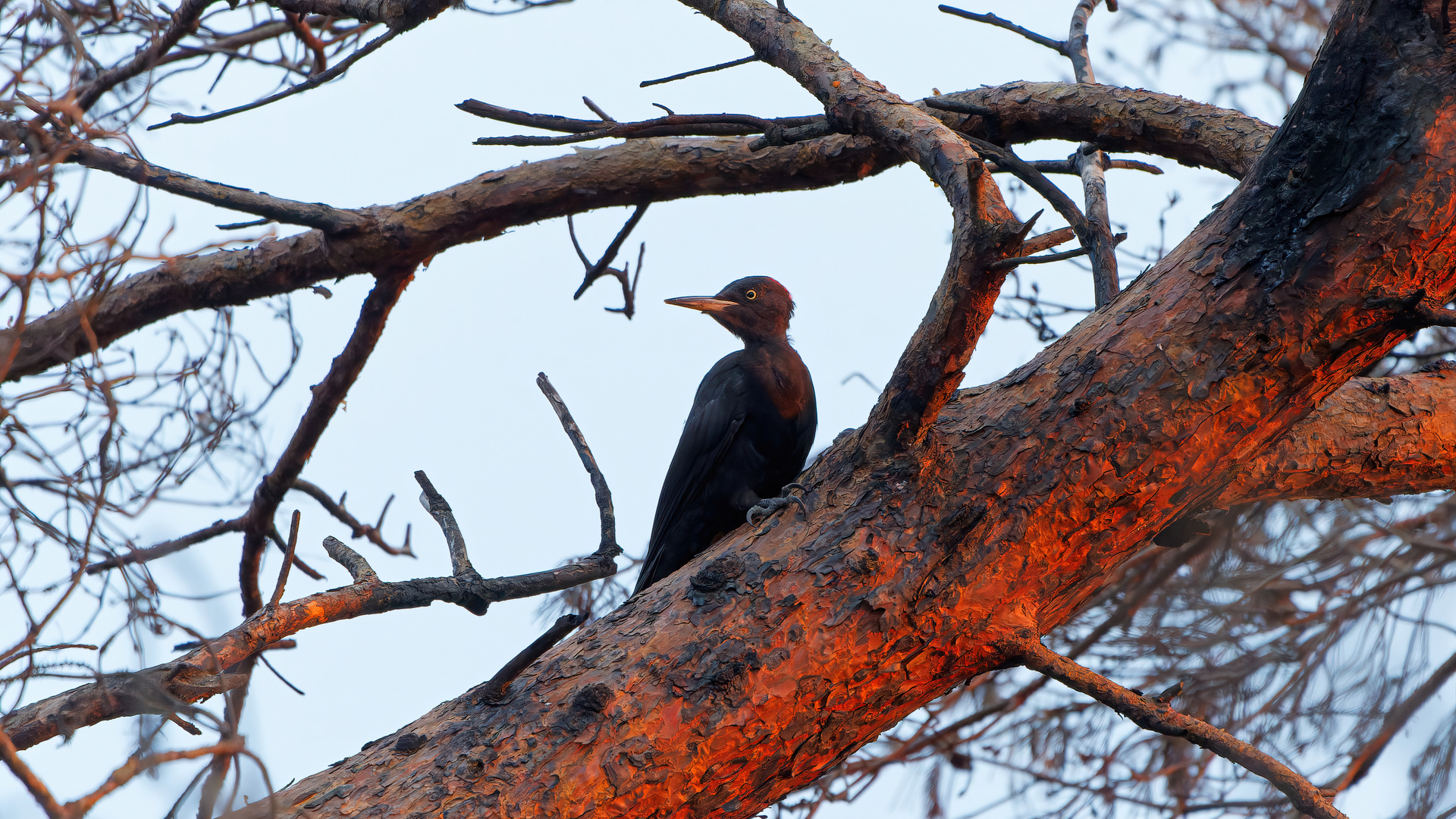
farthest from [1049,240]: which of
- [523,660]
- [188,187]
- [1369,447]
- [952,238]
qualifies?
[188,187]

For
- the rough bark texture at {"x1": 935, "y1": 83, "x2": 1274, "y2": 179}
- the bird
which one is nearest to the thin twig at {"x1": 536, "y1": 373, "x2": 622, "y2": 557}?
the bird

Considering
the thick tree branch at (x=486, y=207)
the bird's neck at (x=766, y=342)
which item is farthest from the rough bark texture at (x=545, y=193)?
the bird's neck at (x=766, y=342)

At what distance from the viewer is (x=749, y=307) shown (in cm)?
367

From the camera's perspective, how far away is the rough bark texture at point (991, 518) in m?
1.73

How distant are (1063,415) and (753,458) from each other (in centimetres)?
135

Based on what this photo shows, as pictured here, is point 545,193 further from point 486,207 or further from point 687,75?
point 687,75

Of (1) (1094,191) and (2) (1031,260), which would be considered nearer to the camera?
(2) (1031,260)

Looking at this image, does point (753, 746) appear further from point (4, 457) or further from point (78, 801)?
point (4, 457)

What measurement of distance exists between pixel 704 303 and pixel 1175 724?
227 cm

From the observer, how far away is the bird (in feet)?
10.4

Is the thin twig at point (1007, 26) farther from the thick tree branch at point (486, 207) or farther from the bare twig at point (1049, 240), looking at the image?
the bare twig at point (1049, 240)

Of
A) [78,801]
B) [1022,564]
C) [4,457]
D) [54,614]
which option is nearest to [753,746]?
[1022,564]

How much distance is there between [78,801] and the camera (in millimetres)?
1117

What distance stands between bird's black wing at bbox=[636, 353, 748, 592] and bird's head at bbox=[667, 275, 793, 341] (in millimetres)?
407
